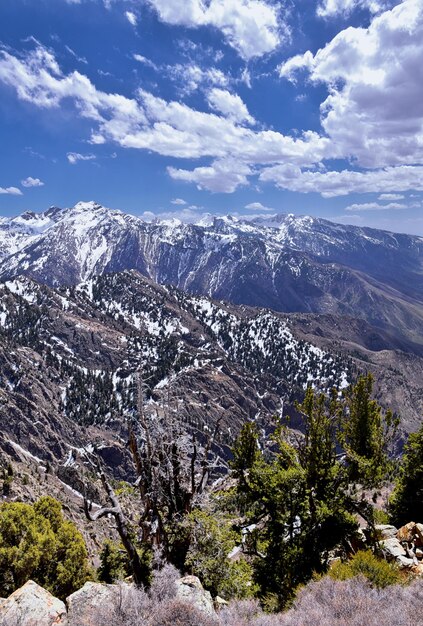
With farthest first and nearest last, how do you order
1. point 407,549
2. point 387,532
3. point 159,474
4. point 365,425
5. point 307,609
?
point 365,425, point 387,532, point 159,474, point 407,549, point 307,609

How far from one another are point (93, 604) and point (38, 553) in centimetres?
2396

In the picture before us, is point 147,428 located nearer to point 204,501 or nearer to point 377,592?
point 204,501

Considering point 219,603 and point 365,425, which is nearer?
point 219,603

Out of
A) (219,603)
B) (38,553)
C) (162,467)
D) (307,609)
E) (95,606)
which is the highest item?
(162,467)

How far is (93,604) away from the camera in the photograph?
54.5ft

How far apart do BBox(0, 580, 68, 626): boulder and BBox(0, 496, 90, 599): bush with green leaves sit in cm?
2102

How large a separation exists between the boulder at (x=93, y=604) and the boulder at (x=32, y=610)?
0.56 m

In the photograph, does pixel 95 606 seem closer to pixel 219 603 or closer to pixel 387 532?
pixel 219 603

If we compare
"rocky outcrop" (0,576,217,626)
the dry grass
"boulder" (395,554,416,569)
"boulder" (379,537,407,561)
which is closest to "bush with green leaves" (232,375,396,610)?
"boulder" (379,537,407,561)

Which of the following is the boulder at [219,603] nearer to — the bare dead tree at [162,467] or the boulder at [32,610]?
the bare dead tree at [162,467]

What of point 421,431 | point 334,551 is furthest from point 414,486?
point 334,551

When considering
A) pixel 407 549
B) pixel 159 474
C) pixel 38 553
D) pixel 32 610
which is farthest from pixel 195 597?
pixel 38 553

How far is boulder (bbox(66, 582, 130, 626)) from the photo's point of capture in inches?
596

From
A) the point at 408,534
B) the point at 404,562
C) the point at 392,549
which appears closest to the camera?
the point at 404,562
